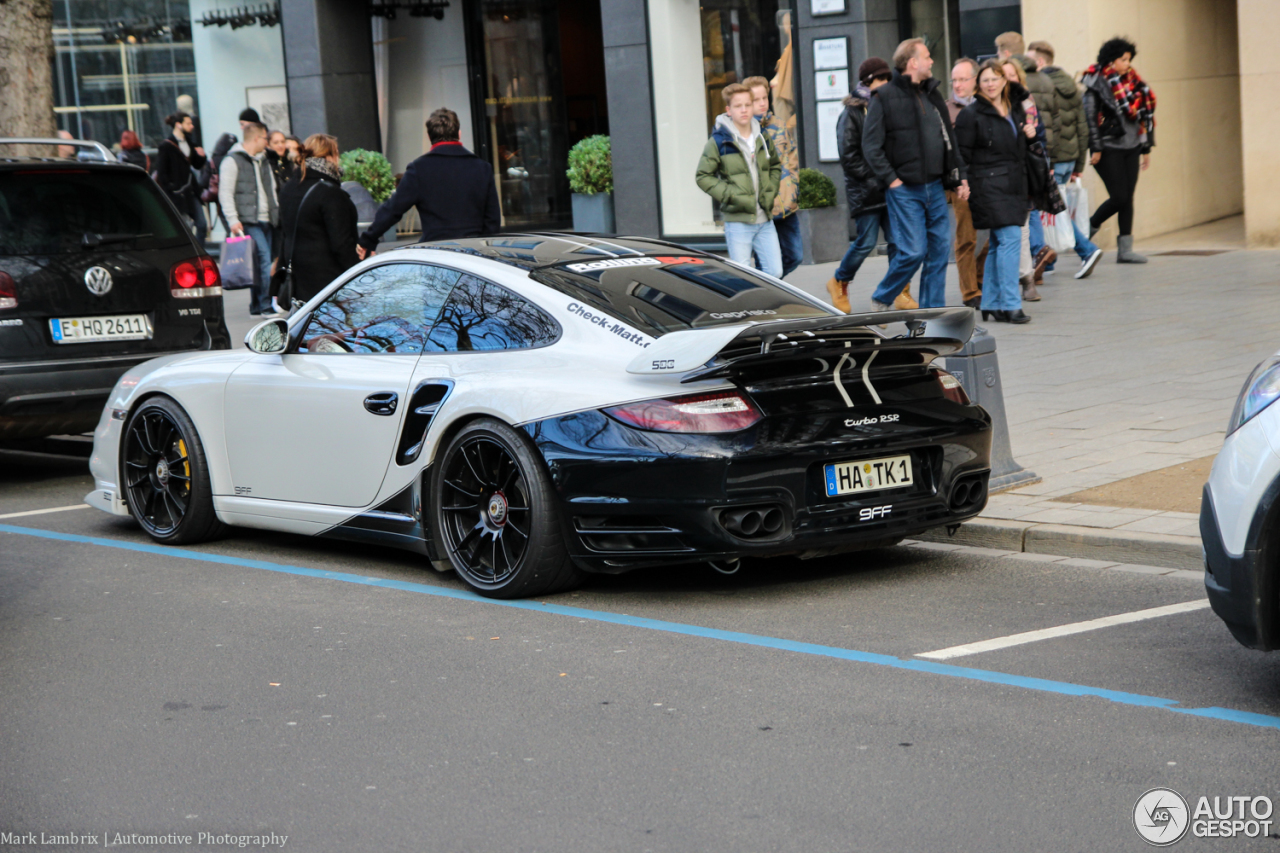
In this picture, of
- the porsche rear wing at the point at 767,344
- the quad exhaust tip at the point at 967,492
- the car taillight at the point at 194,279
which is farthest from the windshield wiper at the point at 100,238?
the quad exhaust tip at the point at 967,492

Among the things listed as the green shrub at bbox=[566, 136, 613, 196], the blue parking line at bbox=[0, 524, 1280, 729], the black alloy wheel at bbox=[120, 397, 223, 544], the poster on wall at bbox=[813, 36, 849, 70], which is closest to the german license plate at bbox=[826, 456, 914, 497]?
the blue parking line at bbox=[0, 524, 1280, 729]

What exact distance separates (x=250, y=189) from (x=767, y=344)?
11.8m

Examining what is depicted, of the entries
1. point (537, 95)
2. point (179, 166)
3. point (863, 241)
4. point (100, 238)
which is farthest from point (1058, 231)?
point (179, 166)

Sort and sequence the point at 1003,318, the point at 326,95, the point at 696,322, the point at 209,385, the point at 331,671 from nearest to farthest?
the point at 331,671 → the point at 696,322 → the point at 209,385 → the point at 1003,318 → the point at 326,95

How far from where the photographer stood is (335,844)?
3848 millimetres

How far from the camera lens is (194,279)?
10.0 m

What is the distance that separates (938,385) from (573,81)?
17401mm

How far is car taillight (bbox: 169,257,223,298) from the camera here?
9.93m

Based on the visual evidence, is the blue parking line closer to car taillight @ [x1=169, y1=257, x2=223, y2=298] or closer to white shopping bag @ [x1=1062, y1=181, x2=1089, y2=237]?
car taillight @ [x1=169, y1=257, x2=223, y2=298]

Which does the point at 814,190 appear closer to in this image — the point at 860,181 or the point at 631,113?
the point at 631,113

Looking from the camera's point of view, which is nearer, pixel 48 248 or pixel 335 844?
pixel 335 844

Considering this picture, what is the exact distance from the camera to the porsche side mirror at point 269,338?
23.8ft

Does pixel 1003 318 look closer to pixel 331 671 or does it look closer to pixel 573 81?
pixel 331 671

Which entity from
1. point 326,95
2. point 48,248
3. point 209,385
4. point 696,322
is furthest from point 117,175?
point 326,95
